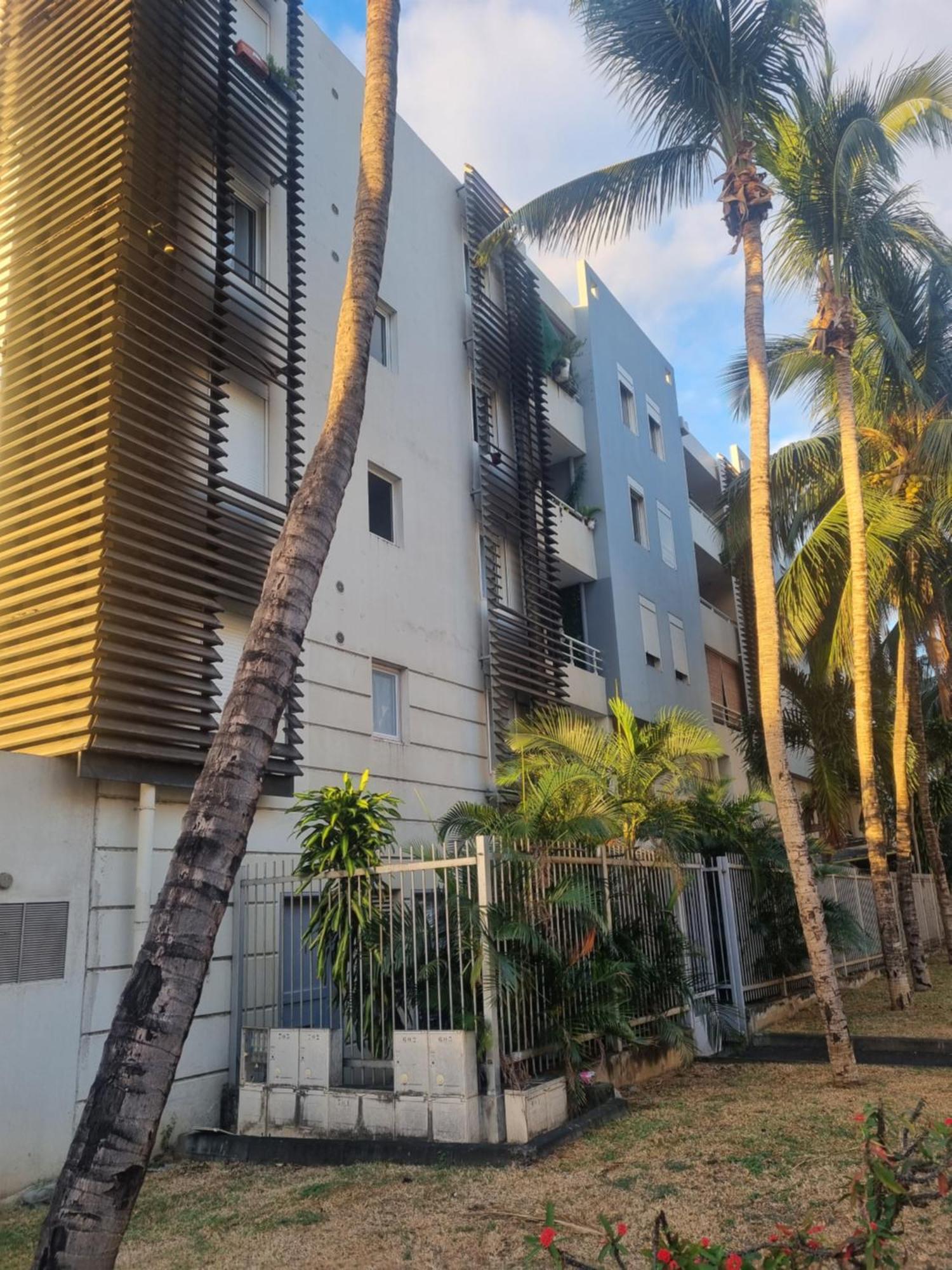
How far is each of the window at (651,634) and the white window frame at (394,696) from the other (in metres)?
8.49

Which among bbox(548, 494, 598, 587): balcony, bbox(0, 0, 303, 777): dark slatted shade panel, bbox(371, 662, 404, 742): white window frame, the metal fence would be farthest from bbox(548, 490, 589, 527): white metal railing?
the metal fence

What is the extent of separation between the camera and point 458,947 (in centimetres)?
768

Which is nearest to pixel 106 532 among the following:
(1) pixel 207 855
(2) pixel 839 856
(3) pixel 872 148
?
(1) pixel 207 855

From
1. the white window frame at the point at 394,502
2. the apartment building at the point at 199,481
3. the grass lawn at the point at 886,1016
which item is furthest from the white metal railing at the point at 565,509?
the grass lawn at the point at 886,1016

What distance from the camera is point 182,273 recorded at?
34.4ft

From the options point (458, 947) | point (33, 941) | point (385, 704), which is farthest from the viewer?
point (385, 704)

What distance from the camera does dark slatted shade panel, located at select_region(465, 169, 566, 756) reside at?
51.2 feet

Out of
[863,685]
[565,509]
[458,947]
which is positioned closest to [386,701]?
[458,947]

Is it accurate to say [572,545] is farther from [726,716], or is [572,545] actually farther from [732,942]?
[726,716]

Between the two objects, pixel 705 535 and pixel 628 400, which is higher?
pixel 628 400

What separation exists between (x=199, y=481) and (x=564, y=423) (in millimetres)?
10623

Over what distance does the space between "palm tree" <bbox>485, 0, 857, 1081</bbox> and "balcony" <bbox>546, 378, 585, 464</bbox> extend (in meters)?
6.64

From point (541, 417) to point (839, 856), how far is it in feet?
37.7

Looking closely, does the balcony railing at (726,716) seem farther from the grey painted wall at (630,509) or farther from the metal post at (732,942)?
the metal post at (732,942)
